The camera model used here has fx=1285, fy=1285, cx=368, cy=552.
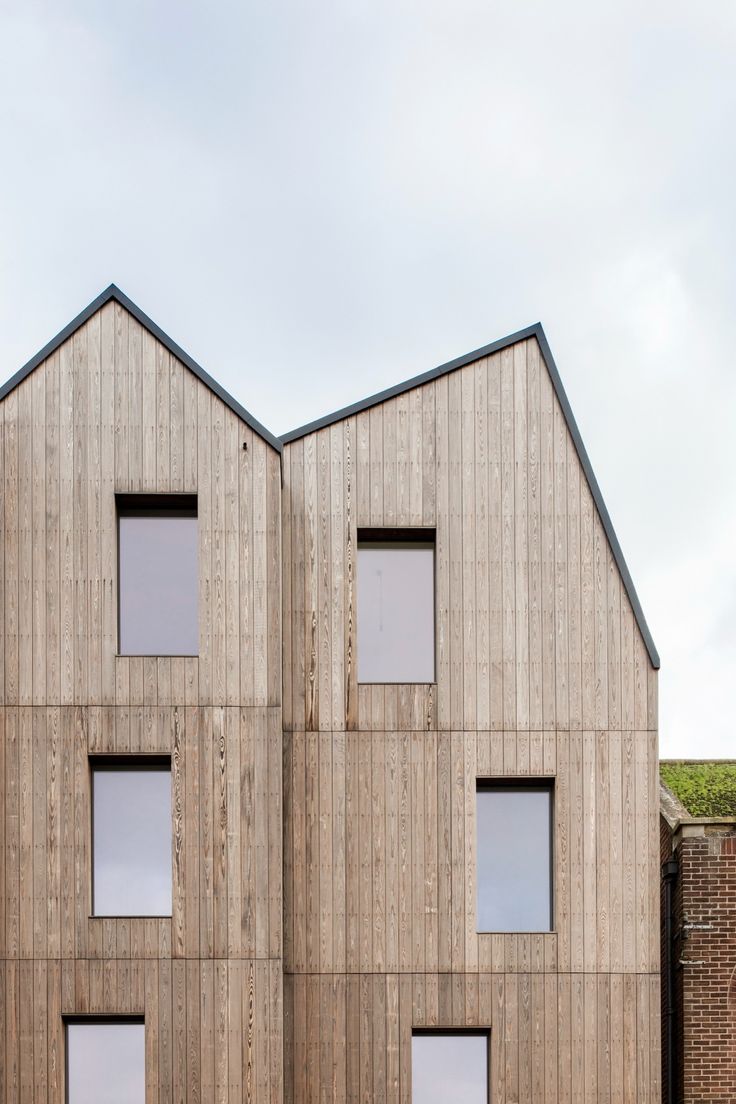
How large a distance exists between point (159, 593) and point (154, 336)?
322 centimetres

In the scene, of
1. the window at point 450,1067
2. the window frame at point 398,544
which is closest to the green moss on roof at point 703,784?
the window at point 450,1067

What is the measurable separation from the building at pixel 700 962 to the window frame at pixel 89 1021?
7.05 meters

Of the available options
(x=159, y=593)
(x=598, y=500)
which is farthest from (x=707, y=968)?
(x=159, y=593)

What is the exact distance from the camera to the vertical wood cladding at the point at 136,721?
14.9m

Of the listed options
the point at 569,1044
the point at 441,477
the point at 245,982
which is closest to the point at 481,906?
the point at 569,1044

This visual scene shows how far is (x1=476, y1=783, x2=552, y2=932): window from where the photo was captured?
15633 mm

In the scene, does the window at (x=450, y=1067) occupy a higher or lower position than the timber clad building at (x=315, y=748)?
lower

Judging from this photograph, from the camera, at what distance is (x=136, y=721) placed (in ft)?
50.6

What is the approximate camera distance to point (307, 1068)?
15.2 meters

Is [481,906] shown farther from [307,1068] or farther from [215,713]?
[215,713]

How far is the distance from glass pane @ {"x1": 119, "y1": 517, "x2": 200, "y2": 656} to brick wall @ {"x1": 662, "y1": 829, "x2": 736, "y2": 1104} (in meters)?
7.38

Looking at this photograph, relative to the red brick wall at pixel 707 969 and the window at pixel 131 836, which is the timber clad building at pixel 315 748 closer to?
the window at pixel 131 836

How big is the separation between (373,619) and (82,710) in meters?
3.71

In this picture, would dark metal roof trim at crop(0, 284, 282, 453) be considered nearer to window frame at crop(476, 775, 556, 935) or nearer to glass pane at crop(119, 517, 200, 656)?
glass pane at crop(119, 517, 200, 656)
